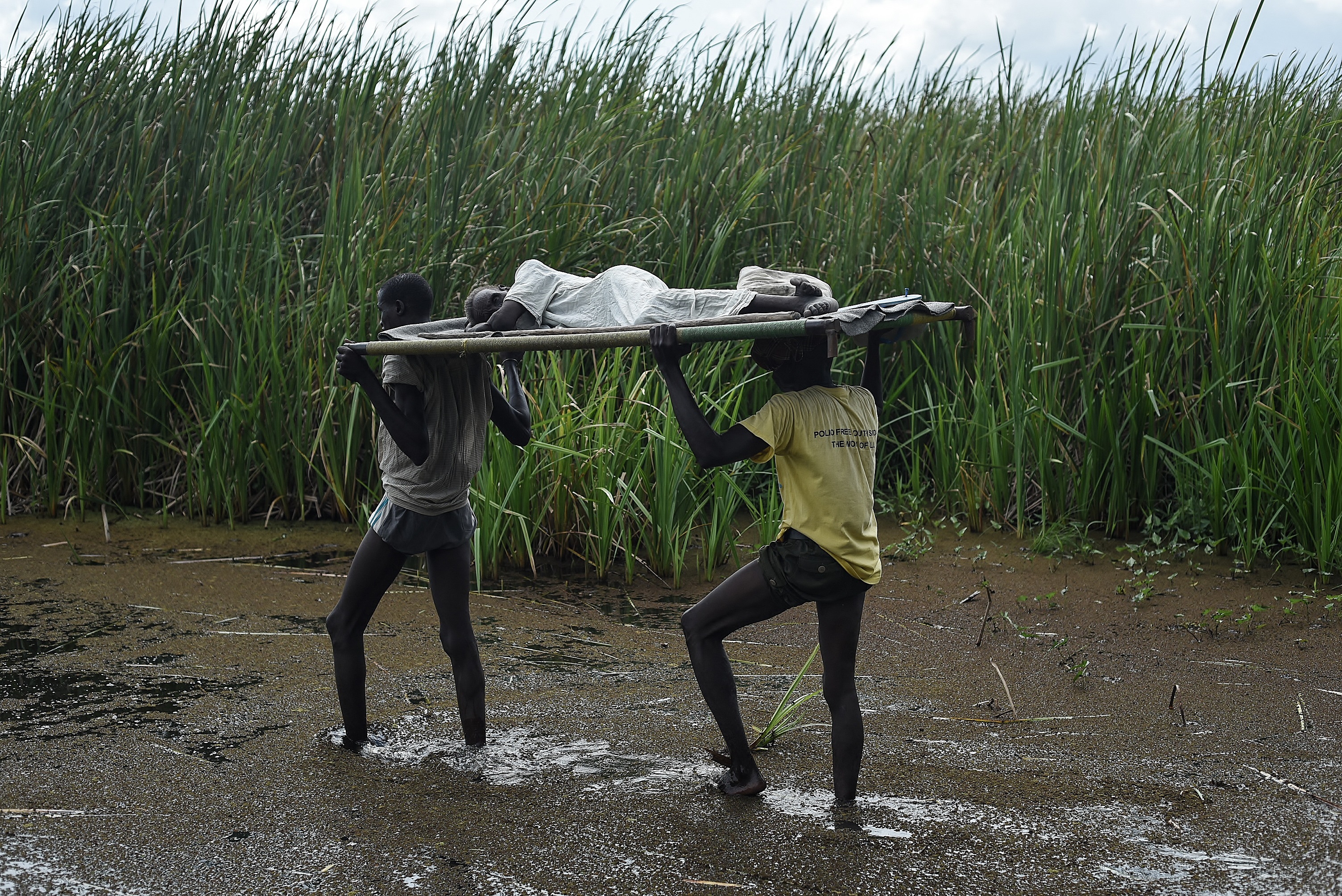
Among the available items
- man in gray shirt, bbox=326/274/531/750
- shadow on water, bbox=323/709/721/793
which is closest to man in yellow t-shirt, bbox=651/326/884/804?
shadow on water, bbox=323/709/721/793

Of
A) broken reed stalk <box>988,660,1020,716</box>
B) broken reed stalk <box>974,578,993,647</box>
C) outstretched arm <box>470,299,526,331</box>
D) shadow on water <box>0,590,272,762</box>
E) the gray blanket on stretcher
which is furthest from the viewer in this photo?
broken reed stalk <box>974,578,993,647</box>

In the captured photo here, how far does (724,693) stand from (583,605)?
7.58 ft

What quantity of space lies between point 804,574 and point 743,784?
0.68 metres

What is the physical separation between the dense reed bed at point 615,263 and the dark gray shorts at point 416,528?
1927 millimetres

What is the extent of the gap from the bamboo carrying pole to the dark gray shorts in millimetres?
514

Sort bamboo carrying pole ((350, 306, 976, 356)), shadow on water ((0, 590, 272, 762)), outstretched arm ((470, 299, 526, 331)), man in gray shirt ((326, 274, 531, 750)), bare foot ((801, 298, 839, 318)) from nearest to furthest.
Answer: bamboo carrying pole ((350, 306, 976, 356)), bare foot ((801, 298, 839, 318)), outstretched arm ((470, 299, 526, 331)), man in gray shirt ((326, 274, 531, 750)), shadow on water ((0, 590, 272, 762))

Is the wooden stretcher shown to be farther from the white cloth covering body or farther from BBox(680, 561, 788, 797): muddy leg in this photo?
BBox(680, 561, 788, 797): muddy leg

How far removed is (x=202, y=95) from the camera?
755cm

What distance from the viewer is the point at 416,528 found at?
12.3ft

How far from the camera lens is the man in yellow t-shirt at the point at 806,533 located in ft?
10.8

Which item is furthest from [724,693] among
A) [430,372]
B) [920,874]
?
[430,372]

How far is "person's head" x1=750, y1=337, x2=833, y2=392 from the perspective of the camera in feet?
11.0

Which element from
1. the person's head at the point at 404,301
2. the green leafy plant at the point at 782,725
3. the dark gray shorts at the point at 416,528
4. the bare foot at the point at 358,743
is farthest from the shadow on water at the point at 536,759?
the person's head at the point at 404,301

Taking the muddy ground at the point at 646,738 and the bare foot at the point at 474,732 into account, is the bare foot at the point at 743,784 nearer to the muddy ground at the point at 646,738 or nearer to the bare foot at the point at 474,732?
the muddy ground at the point at 646,738
